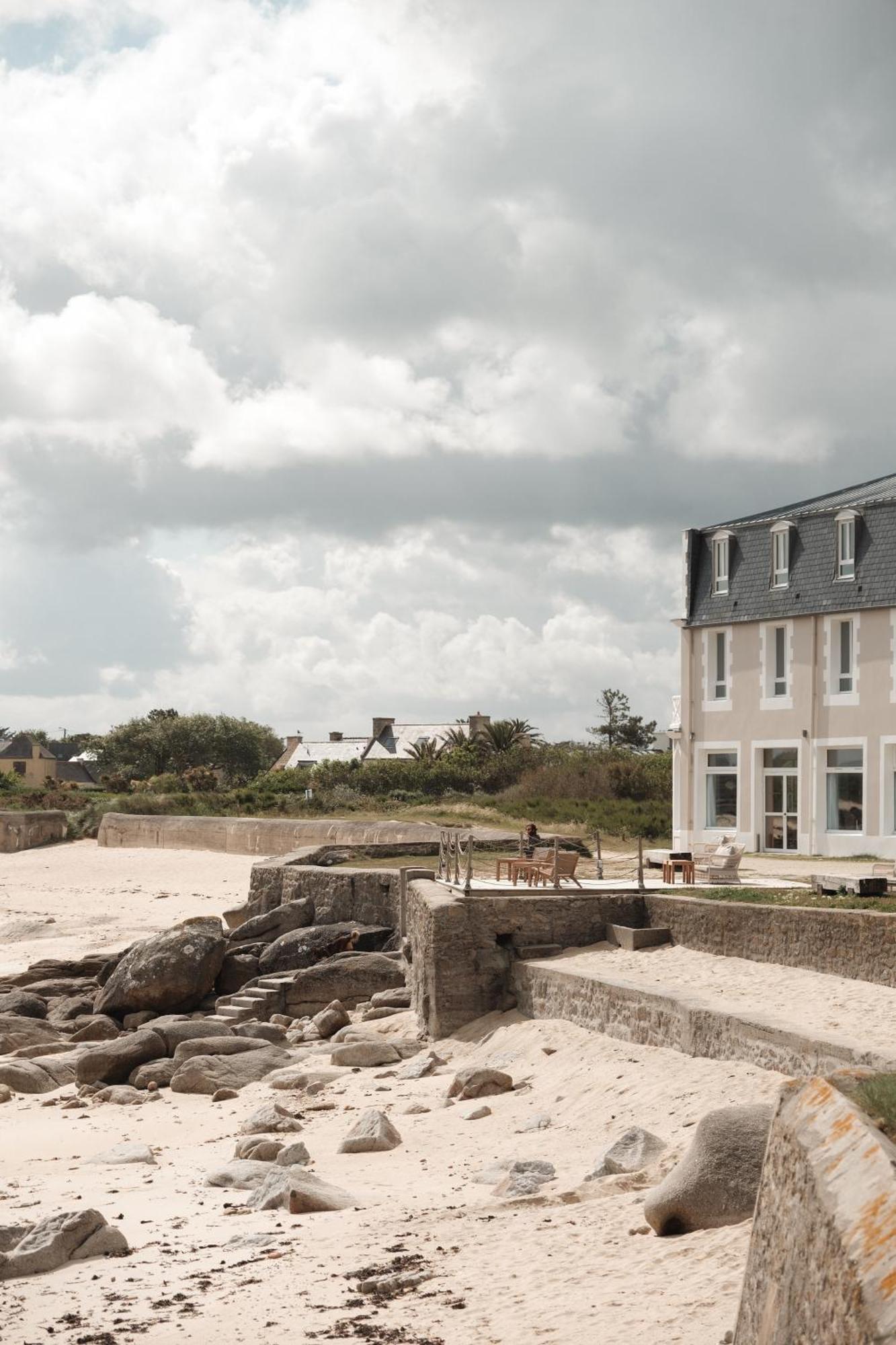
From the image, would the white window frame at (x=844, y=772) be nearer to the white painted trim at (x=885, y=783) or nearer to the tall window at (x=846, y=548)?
the white painted trim at (x=885, y=783)

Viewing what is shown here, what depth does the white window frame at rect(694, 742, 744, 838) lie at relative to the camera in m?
31.7

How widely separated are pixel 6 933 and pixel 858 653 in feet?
64.1

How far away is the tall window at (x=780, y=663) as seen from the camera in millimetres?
31109

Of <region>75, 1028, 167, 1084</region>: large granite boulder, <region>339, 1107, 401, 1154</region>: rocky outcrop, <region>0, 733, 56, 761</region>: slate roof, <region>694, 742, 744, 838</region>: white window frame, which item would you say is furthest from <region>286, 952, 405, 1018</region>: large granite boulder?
<region>0, 733, 56, 761</region>: slate roof

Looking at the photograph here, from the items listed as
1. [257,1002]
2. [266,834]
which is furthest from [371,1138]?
[266,834]

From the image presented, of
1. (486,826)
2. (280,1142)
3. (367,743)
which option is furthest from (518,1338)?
(367,743)

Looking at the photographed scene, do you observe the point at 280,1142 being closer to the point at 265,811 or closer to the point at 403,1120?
the point at 403,1120

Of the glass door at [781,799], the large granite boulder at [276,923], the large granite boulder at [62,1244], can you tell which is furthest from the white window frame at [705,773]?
the large granite boulder at [62,1244]

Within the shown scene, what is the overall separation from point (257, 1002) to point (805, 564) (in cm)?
1732

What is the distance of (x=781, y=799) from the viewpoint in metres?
30.8

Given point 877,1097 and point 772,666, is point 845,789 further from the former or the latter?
point 877,1097

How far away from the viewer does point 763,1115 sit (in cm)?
749

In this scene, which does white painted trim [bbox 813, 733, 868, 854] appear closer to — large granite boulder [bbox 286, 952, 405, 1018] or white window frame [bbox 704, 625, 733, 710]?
white window frame [bbox 704, 625, 733, 710]

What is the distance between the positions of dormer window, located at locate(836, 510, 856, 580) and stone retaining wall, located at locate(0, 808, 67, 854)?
27.7 meters
